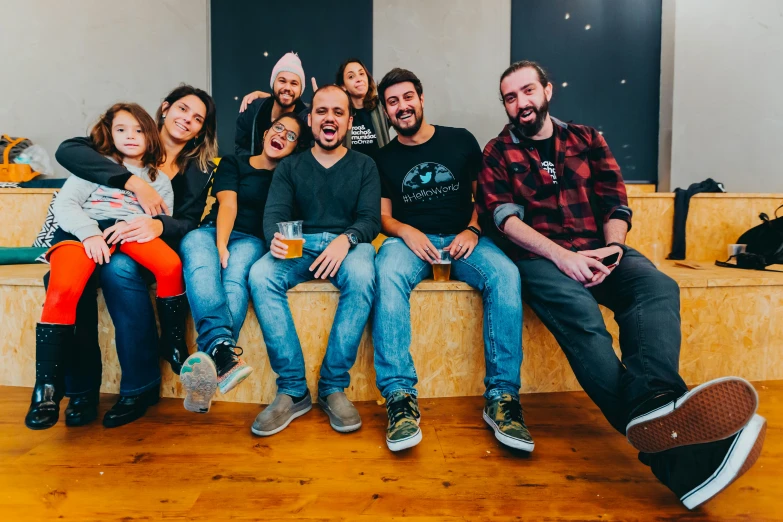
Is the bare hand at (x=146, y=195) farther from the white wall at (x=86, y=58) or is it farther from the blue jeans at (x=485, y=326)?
the white wall at (x=86, y=58)

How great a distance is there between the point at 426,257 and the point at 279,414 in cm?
72

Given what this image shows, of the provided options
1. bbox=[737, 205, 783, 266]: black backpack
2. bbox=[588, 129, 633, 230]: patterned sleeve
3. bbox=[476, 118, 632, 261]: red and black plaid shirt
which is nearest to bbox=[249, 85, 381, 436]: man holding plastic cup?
bbox=[476, 118, 632, 261]: red and black plaid shirt

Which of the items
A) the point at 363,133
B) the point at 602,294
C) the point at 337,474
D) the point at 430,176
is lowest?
the point at 337,474

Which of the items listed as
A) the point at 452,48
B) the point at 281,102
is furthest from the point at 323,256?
the point at 452,48

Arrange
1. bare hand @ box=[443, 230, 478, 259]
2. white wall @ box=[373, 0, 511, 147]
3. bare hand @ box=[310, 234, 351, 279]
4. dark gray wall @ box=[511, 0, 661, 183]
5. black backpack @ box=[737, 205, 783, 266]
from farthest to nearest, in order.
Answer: white wall @ box=[373, 0, 511, 147]
dark gray wall @ box=[511, 0, 661, 183]
black backpack @ box=[737, 205, 783, 266]
bare hand @ box=[443, 230, 478, 259]
bare hand @ box=[310, 234, 351, 279]

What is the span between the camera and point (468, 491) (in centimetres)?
103

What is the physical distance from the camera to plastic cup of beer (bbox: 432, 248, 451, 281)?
1597 millimetres

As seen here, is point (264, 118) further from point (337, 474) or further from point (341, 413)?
point (337, 474)

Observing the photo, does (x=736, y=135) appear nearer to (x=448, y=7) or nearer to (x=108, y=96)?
(x=448, y=7)

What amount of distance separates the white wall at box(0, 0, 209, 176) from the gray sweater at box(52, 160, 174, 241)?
2529mm

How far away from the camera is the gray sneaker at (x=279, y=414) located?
4.25ft

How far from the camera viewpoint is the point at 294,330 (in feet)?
4.74

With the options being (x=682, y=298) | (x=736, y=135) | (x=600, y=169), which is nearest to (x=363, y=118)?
(x=600, y=169)

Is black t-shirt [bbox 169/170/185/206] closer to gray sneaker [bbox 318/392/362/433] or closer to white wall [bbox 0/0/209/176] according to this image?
gray sneaker [bbox 318/392/362/433]
